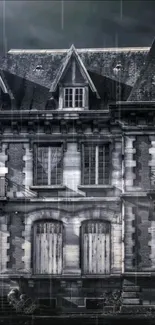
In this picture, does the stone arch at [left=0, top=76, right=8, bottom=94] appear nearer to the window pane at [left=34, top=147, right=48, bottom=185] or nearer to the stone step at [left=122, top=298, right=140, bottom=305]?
the window pane at [left=34, top=147, right=48, bottom=185]

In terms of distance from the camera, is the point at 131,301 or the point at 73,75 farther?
the point at 73,75

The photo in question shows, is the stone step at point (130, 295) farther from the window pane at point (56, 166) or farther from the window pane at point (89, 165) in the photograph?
the window pane at point (56, 166)

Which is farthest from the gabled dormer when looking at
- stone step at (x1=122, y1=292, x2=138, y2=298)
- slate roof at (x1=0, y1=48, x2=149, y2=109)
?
stone step at (x1=122, y1=292, x2=138, y2=298)

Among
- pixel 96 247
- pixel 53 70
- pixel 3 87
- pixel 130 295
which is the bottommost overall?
pixel 130 295

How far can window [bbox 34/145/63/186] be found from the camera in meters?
27.3

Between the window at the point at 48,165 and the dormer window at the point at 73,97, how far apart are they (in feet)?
5.92

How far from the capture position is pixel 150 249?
25984mm

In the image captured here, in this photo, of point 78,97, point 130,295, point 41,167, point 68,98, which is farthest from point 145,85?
point 130,295

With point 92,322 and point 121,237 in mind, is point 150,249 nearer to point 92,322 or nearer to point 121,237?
point 121,237

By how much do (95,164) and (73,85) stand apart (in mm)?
3352

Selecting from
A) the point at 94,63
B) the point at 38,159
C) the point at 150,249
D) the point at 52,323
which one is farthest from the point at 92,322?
the point at 94,63

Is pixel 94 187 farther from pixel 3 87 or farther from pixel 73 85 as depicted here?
pixel 3 87

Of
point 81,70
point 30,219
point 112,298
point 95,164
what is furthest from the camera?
point 81,70

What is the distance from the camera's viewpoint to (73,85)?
27.7 m
